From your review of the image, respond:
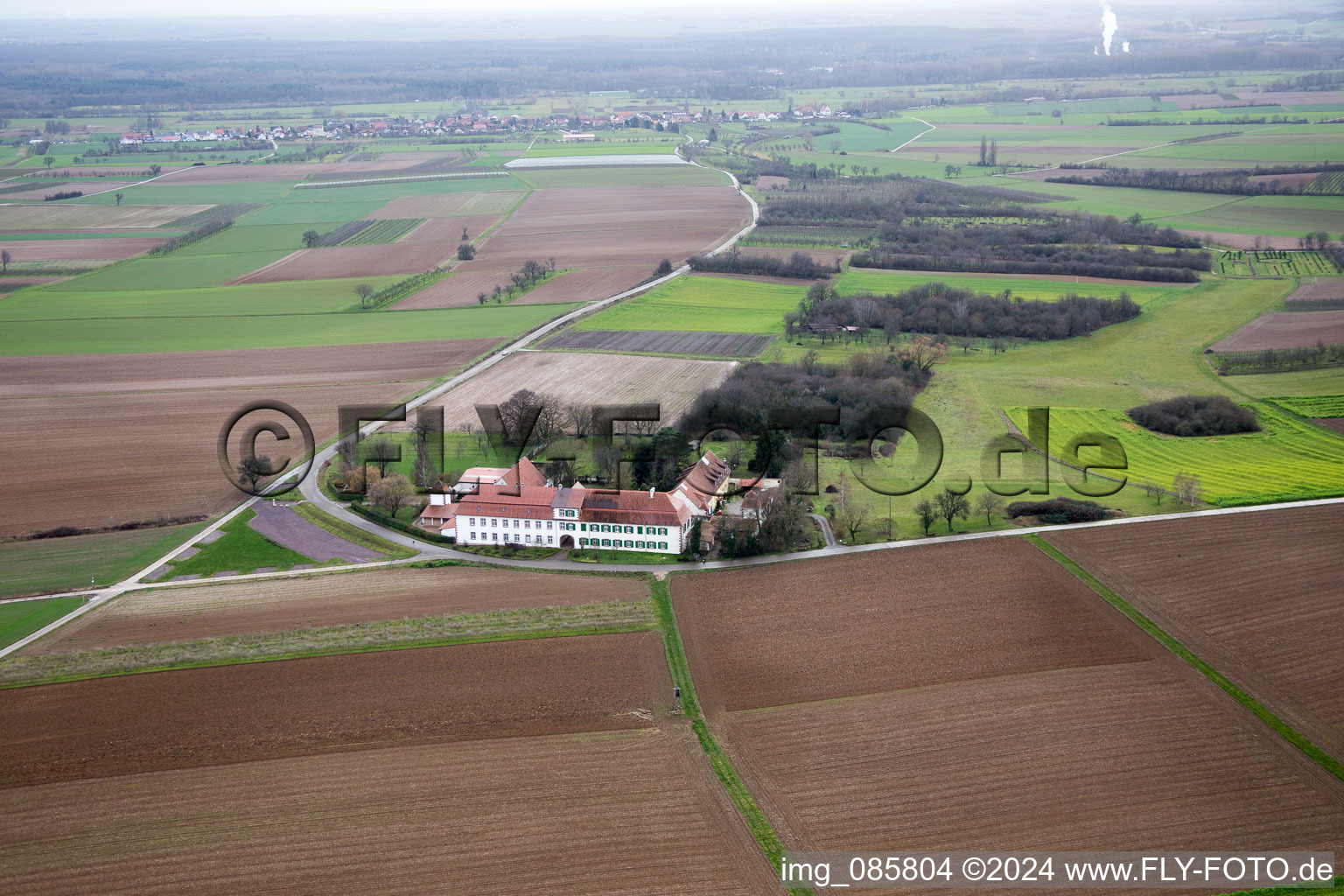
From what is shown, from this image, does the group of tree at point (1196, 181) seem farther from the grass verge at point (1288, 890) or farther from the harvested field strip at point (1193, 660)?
the grass verge at point (1288, 890)

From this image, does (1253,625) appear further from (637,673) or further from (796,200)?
(796,200)

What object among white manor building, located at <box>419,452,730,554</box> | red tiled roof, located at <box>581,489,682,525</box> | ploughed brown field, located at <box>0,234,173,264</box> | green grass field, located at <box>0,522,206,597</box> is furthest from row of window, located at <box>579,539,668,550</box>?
ploughed brown field, located at <box>0,234,173,264</box>

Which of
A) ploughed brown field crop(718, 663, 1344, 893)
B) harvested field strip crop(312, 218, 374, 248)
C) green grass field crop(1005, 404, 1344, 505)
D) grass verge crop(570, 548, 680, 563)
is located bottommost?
ploughed brown field crop(718, 663, 1344, 893)

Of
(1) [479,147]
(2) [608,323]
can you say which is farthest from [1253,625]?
(1) [479,147]

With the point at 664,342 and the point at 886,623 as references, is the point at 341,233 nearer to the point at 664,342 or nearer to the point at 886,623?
the point at 664,342

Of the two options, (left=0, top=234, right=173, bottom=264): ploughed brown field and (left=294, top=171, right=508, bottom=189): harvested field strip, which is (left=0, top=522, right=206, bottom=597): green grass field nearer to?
(left=0, top=234, right=173, bottom=264): ploughed brown field

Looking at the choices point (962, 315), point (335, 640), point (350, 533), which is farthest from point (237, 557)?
point (962, 315)
